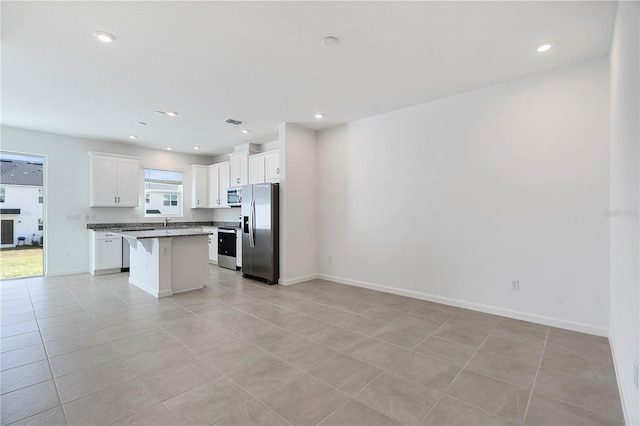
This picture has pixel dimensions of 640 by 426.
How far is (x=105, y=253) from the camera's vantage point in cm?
609

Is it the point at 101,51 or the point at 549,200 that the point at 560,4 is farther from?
the point at 101,51

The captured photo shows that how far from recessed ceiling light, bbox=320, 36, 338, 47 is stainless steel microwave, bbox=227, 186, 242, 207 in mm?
4607

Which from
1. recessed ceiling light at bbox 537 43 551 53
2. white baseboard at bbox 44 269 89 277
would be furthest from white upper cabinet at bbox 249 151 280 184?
recessed ceiling light at bbox 537 43 551 53

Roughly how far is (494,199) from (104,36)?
14.6 feet

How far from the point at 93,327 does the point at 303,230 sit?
330cm

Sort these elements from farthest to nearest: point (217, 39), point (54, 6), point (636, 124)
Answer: point (217, 39)
point (54, 6)
point (636, 124)

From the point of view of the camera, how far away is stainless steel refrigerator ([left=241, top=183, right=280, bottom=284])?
17.3ft

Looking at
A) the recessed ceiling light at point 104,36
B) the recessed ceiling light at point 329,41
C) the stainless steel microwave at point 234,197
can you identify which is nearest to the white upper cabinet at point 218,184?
the stainless steel microwave at point 234,197

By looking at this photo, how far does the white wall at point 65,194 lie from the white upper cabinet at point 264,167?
3134mm

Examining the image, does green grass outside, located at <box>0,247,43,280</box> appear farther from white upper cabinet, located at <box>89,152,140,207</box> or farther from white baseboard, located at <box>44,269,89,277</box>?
white upper cabinet, located at <box>89,152,140,207</box>

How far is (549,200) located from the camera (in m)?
3.27

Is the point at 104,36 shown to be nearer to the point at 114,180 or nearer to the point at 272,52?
the point at 272,52

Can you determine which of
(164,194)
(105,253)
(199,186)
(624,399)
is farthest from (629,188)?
(164,194)

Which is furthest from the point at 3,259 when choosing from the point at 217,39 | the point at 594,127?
the point at 594,127
